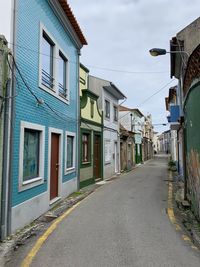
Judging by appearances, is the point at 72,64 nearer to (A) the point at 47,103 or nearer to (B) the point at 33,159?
(A) the point at 47,103

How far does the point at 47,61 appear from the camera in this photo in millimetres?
9789

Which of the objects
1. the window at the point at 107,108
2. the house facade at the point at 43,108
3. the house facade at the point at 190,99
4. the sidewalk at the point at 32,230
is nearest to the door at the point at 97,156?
the window at the point at 107,108

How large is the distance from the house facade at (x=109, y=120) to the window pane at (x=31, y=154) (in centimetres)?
1097

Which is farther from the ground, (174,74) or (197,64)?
(174,74)

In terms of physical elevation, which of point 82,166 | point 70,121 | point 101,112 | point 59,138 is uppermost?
point 101,112

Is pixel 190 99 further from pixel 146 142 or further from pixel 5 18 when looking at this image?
pixel 146 142

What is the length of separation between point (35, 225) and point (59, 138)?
4.02m

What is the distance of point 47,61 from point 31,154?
3.33 meters

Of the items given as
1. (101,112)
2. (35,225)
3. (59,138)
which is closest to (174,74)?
(101,112)

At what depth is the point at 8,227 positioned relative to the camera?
20.8 ft

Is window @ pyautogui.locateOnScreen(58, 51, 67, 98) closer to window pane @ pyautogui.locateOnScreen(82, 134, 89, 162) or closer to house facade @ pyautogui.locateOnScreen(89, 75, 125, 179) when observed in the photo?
window pane @ pyautogui.locateOnScreen(82, 134, 89, 162)

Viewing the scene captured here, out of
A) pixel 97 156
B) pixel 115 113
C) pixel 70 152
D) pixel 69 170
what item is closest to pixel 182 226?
pixel 69 170

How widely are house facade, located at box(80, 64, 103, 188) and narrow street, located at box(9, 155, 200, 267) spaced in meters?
5.43

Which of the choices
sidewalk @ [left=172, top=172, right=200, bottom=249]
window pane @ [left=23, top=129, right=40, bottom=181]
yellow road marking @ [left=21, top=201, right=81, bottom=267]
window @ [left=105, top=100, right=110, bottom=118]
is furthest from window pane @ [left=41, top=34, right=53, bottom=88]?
window @ [left=105, top=100, right=110, bottom=118]
